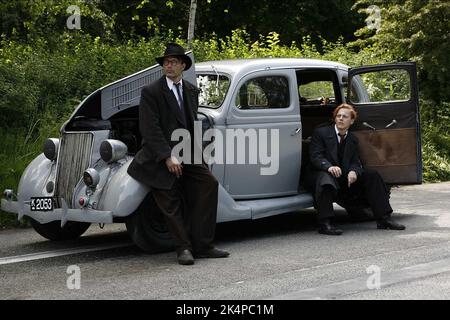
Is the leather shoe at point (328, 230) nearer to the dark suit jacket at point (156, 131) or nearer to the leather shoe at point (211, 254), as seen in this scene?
the leather shoe at point (211, 254)

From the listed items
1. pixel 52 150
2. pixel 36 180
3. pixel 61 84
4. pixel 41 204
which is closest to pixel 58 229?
pixel 36 180

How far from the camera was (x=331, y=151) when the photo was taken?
362 inches

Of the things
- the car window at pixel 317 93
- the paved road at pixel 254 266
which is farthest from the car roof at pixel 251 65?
the paved road at pixel 254 266

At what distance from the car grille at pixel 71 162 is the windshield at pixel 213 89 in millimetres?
1529

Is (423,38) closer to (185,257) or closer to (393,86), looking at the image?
(393,86)

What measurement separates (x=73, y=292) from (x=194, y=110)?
2380mm

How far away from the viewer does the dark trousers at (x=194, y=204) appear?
742 centimetres

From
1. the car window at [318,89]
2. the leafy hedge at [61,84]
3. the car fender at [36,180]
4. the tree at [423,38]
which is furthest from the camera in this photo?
the tree at [423,38]

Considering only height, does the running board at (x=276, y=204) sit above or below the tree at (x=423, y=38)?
below

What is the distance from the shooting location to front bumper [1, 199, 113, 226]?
743cm

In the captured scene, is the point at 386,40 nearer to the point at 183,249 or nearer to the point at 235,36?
the point at 235,36

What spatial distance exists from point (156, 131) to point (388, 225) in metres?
3.31

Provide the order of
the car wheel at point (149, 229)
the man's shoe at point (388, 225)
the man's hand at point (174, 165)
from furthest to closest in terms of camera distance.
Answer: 1. the man's shoe at point (388, 225)
2. the car wheel at point (149, 229)
3. the man's hand at point (174, 165)
